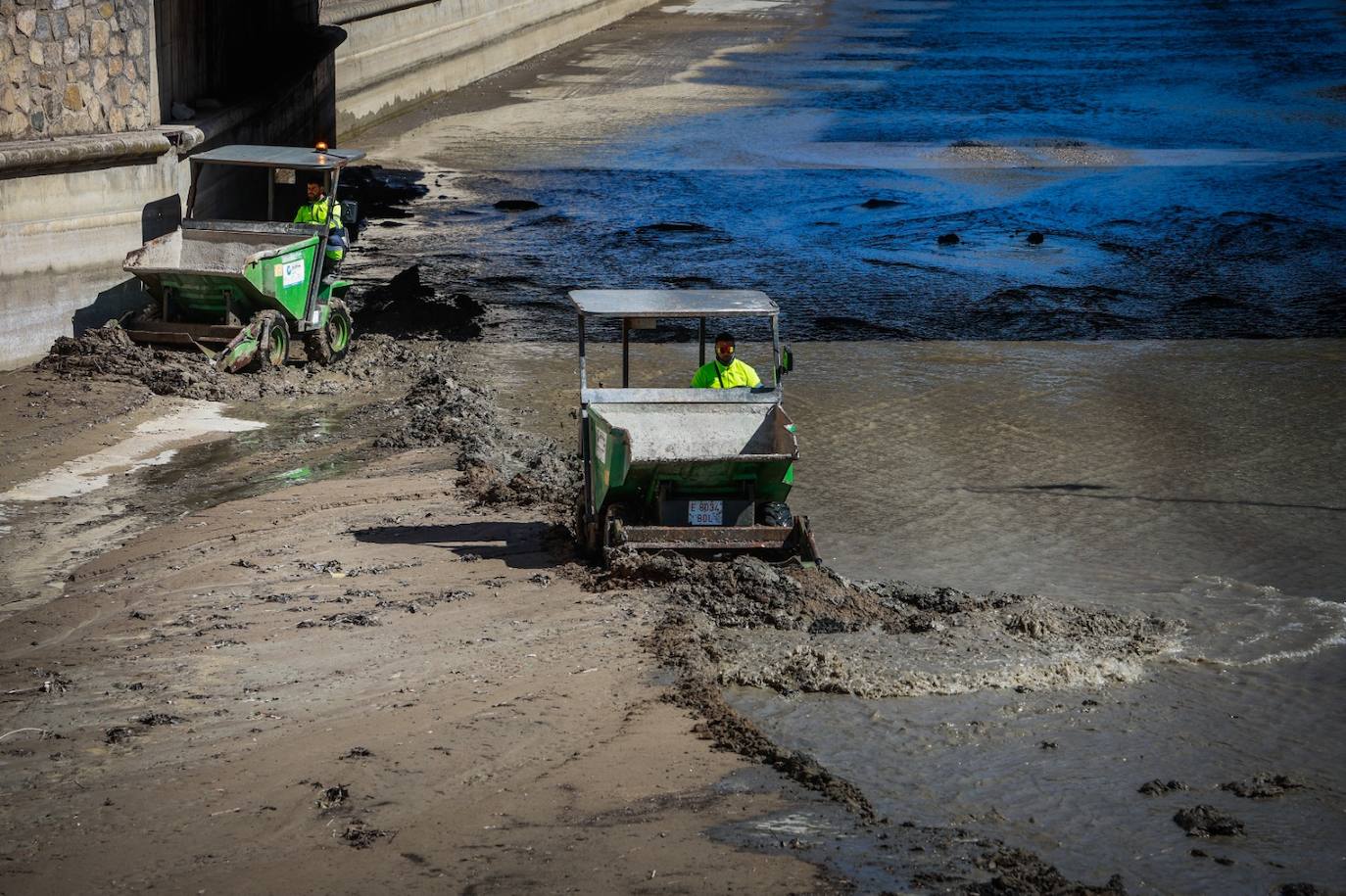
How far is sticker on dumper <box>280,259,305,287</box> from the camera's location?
14.5 metres

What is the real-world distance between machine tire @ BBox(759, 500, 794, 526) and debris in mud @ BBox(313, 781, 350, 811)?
379cm

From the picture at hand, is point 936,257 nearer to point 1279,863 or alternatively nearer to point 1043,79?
point 1279,863

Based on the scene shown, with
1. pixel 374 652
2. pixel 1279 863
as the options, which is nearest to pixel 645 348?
pixel 374 652

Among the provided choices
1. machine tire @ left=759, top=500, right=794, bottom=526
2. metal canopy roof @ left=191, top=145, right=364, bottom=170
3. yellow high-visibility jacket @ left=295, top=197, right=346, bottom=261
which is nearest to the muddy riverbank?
machine tire @ left=759, top=500, right=794, bottom=526

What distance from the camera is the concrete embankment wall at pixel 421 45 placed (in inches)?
1110

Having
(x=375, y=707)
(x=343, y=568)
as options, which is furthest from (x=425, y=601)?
(x=375, y=707)

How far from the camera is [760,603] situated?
915 cm

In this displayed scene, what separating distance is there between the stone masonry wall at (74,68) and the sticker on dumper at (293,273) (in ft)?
8.51

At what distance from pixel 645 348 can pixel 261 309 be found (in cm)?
378

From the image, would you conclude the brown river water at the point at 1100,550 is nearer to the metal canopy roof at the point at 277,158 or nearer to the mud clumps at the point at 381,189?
the metal canopy roof at the point at 277,158

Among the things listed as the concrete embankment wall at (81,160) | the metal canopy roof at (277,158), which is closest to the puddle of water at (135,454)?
the concrete embankment wall at (81,160)

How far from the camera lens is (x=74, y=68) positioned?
15172mm

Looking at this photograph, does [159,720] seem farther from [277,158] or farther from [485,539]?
[277,158]

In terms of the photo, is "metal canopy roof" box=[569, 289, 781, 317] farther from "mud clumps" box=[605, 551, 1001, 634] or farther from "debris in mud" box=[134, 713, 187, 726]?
"debris in mud" box=[134, 713, 187, 726]
